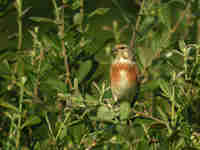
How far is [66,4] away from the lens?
1882 mm

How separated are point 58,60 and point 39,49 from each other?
0.12m

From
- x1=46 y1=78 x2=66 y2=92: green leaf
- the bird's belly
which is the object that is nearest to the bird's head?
the bird's belly

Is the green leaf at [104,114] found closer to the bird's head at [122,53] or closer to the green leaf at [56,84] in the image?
the green leaf at [56,84]

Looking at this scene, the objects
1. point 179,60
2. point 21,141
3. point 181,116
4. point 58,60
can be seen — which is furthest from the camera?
point 179,60

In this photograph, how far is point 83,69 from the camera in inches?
78.5

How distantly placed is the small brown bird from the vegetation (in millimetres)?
364

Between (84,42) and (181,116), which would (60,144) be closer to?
(181,116)

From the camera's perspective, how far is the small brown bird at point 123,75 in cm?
297

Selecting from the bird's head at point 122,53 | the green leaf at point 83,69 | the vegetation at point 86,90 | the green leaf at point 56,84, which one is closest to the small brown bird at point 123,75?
the bird's head at point 122,53

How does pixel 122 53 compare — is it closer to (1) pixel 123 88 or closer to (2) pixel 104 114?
(1) pixel 123 88

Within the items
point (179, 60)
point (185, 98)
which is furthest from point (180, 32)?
point (185, 98)

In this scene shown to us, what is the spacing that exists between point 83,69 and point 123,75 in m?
1.15

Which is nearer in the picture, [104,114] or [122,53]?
[104,114]

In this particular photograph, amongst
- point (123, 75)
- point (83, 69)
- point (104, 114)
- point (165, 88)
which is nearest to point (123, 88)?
point (123, 75)
